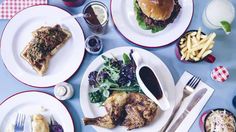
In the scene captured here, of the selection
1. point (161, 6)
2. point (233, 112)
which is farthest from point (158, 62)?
point (233, 112)

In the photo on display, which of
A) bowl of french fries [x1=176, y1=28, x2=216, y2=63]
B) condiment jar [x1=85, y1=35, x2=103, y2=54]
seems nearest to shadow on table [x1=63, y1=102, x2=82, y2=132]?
condiment jar [x1=85, y1=35, x2=103, y2=54]

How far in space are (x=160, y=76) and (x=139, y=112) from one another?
0.18 m

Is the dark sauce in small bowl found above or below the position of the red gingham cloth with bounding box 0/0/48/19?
below

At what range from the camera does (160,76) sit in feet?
6.17

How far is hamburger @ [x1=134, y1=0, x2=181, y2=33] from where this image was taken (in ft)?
6.10

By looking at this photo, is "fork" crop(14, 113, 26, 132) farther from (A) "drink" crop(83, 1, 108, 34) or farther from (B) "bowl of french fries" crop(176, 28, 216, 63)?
(B) "bowl of french fries" crop(176, 28, 216, 63)

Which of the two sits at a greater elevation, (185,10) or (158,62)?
(185,10)

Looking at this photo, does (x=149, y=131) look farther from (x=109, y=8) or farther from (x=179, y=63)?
(x=109, y=8)

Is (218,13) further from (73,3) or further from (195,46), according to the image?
(73,3)

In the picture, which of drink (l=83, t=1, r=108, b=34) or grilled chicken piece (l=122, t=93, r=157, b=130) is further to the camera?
drink (l=83, t=1, r=108, b=34)

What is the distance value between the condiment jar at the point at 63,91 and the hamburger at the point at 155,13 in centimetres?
39

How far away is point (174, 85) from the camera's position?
188cm

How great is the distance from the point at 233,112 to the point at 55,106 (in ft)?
2.38

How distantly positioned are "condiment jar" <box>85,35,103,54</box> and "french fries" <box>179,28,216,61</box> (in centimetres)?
33
